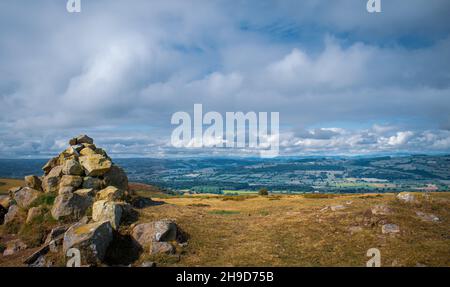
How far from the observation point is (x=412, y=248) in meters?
18.0

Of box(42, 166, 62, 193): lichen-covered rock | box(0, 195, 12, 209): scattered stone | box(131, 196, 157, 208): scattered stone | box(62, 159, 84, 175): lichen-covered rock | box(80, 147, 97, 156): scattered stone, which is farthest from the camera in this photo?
box(80, 147, 97, 156): scattered stone

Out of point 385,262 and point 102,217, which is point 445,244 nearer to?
point 385,262

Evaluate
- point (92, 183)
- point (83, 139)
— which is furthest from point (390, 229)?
point (83, 139)

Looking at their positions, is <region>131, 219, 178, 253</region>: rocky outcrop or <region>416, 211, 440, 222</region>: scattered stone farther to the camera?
<region>416, 211, 440, 222</region>: scattered stone

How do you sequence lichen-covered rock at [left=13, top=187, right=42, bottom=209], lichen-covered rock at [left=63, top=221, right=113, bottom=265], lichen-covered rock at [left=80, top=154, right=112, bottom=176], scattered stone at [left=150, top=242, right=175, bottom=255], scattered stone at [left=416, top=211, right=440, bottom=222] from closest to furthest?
lichen-covered rock at [left=63, top=221, right=113, bottom=265] < scattered stone at [left=150, top=242, right=175, bottom=255] < scattered stone at [left=416, top=211, right=440, bottom=222] < lichen-covered rock at [left=13, top=187, right=42, bottom=209] < lichen-covered rock at [left=80, top=154, right=112, bottom=176]

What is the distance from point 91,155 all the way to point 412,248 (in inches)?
1207

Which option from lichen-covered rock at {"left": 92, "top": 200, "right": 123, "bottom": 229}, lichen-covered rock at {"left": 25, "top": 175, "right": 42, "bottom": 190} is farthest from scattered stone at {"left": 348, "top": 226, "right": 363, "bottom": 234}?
lichen-covered rock at {"left": 25, "top": 175, "right": 42, "bottom": 190}

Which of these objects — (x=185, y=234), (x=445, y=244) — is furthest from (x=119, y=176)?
(x=445, y=244)

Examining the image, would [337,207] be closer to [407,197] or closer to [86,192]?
[407,197]

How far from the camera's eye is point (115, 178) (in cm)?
3316

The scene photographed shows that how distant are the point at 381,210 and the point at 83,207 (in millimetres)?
25137

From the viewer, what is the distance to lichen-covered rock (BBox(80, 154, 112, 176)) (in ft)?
102

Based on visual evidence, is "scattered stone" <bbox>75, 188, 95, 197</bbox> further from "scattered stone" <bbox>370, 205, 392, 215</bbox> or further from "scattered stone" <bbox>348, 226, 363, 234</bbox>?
"scattered stone" <bbox>370, 205, 392, 215</bbox>
